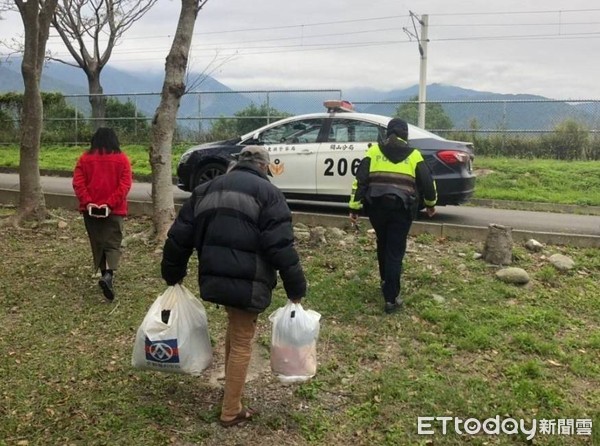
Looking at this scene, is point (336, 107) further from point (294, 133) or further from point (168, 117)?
point (168, 117)

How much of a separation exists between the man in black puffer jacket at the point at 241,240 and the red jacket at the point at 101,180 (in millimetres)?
2279

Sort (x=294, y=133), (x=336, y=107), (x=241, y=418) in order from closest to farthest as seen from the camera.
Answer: (x=241, y=418) → (x=336, y=107) → (x=294, y=133)

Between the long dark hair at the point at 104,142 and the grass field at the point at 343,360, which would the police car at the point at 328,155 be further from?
the long dark hair at the point at 104,142

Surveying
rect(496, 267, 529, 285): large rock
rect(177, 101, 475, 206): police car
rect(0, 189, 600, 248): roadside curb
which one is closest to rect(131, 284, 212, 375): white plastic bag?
rect(496, 267, 529, 285): large rock

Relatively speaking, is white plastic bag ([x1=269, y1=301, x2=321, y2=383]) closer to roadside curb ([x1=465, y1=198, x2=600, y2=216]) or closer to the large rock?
the large rock

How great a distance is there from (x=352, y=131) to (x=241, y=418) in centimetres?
615

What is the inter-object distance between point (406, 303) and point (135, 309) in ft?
8.22

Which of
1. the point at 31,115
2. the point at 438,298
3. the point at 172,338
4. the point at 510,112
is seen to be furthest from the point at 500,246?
the point at 510,112

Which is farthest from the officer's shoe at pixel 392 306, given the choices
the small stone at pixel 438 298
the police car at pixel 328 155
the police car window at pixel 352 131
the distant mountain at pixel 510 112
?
the distant mountain at pixel 510 112

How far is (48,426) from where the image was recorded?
3730 millimetres

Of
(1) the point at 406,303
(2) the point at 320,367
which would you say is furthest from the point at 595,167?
(2) the point at 320,367

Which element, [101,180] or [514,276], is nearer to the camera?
[101,180]

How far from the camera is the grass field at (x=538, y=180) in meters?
12.7

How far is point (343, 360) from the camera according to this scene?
470cm
